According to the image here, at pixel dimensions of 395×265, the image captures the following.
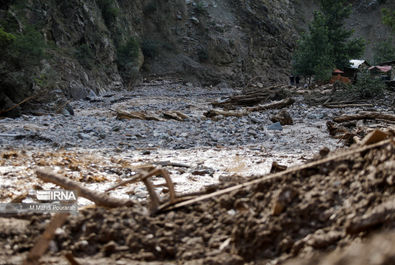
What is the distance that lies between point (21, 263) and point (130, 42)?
23.2 m

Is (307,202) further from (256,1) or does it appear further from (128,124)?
(256,1)

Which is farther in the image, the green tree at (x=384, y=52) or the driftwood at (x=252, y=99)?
the green tree at (x=384, y=52)

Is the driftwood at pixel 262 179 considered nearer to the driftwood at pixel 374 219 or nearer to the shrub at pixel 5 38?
the driftwood at pixel 374 219

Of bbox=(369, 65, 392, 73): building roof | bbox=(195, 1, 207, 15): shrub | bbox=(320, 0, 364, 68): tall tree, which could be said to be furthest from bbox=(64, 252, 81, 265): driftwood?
bbox=(195, 1, 207, 15): shrub

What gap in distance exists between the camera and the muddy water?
3.43m

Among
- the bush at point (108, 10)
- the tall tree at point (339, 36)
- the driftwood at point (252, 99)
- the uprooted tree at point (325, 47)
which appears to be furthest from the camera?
the tall tree at point (339, 36)

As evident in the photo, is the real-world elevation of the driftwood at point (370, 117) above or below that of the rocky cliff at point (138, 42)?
below

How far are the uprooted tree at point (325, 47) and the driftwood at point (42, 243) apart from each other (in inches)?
911

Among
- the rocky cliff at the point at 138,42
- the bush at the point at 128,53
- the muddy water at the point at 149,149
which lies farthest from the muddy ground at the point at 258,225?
the bush at the point at 128,53

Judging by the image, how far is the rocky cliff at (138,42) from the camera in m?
9.56

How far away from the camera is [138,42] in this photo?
26.3 metres

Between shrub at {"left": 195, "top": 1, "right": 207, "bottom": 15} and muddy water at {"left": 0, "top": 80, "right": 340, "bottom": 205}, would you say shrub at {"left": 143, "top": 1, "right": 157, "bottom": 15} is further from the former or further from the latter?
muddy water at {"left": 0, "top": 80, "right": 340, "bottom": 205}

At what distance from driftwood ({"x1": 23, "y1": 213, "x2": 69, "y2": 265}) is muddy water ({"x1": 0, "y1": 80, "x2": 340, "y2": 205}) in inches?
44.5

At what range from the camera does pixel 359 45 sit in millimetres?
28578
